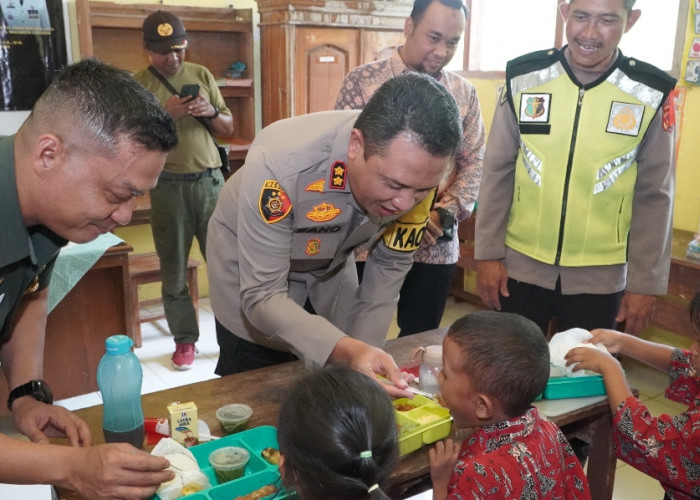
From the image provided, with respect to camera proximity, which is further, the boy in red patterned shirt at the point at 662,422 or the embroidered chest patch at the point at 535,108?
the embroidered chest patch at the point at 535,108

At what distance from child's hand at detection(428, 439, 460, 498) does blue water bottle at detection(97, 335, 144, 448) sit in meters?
0.63

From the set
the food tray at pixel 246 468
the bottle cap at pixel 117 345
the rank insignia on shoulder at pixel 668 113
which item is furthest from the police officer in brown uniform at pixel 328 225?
the rank insignia on shoulder at pixel 668 113

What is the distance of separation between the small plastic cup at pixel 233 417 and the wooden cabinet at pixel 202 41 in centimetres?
288

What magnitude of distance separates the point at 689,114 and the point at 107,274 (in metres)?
3.16

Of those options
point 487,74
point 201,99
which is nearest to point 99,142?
point 201,99

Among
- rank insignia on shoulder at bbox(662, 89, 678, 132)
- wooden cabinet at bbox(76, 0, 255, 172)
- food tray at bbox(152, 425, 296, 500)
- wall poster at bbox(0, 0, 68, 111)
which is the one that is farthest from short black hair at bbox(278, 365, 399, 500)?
wall poster at bbox(0, 0, 68, 111)

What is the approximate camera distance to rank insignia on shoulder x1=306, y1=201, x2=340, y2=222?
1584mm

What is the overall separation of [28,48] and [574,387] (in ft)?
11.9

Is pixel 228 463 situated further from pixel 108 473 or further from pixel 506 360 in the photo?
pixel 506 360

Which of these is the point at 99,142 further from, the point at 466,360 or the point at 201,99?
the point at 201,99

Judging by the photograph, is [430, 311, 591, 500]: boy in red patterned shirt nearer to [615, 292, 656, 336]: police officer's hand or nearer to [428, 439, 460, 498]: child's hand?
[428, 439, 460, 498]: child's hand

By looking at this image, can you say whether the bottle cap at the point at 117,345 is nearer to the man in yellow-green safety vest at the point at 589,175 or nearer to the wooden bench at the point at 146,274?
the man in yellow-green safety vest at the point at 589,175

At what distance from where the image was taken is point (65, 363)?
10.3 feet

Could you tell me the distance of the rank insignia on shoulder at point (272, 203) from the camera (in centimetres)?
151
